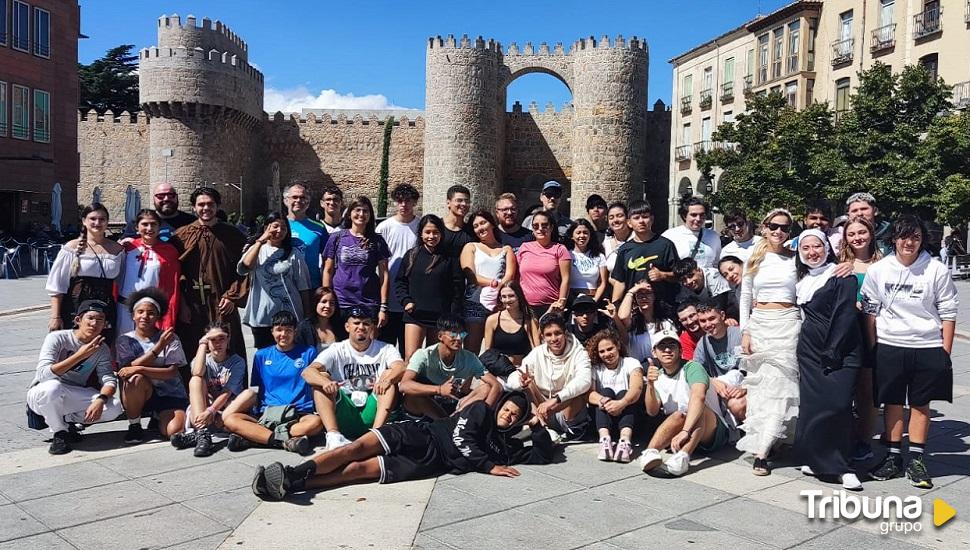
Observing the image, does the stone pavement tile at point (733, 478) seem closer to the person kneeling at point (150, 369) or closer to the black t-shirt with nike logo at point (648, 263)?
the black t-shirt with nike logo at point (648, 263)

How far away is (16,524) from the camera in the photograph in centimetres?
402

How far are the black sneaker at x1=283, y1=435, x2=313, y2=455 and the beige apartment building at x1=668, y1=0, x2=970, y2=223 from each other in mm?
24633

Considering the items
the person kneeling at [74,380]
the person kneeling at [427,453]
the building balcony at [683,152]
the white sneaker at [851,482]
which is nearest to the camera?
the person kneeling at [427,453]

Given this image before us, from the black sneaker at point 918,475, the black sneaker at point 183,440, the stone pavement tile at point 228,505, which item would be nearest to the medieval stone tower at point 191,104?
the black sneaker at point 183,440

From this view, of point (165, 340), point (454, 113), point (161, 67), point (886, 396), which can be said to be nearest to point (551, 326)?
point (886, 396)

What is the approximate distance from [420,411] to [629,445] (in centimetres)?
140

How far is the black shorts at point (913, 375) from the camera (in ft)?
16.1

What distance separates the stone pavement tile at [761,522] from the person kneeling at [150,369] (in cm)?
346

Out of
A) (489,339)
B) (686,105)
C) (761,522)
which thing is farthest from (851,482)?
(686,105)

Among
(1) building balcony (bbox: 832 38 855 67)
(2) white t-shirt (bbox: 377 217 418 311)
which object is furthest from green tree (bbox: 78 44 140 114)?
(2) white t-shirt (bbox: 377 217 418 311)

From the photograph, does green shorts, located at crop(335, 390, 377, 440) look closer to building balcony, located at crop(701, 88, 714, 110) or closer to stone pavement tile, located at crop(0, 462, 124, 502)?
stone pavement tile, located at crop(0, 462, 124, 502)

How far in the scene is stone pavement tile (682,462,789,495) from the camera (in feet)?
15.6

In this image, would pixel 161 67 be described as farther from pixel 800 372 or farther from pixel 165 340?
pixel 800 372

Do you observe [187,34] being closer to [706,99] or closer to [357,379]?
[706,99]
